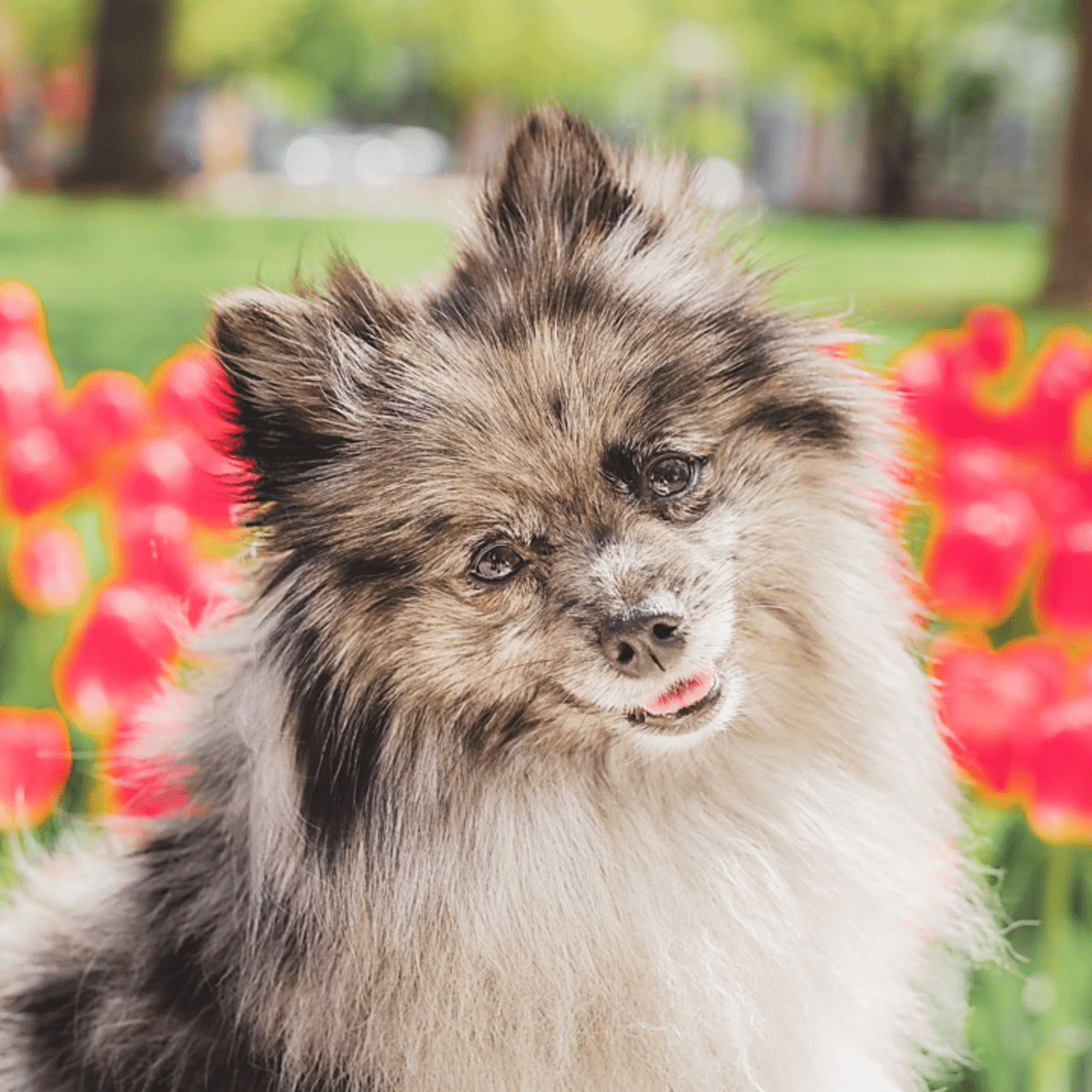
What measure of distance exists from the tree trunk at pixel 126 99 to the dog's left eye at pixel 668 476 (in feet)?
47.8

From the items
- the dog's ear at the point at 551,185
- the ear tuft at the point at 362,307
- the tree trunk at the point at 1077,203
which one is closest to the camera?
the ear tuft at the point at 362,307

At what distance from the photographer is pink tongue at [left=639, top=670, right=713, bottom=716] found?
224 cm

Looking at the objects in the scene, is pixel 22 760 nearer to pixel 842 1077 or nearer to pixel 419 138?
pixel 842 1077

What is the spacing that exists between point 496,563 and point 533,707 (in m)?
0.25

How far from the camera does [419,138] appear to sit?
56969 mm

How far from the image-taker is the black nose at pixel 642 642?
2150 mm

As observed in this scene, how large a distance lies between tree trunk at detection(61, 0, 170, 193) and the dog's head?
14.4 meters

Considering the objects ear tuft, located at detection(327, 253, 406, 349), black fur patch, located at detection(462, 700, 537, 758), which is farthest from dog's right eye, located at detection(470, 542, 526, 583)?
ear tuft, located at detection(327, 253, 406, 349)

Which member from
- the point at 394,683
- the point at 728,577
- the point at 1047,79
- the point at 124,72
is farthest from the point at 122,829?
the point at 1047,79

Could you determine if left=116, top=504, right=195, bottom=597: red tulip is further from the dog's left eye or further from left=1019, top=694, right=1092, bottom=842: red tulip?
left=1019, top=694, right=1092, bottom=842: red tulip

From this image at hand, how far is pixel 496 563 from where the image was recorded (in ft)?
7.48

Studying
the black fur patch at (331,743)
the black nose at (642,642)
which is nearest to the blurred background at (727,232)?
the black fur patch at (331,743)

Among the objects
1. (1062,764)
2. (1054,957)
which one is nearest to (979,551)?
(1062,764)

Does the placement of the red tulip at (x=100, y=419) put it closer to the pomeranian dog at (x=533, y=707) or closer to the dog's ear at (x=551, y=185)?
the pomeranian dog at (x=533, y=707)
